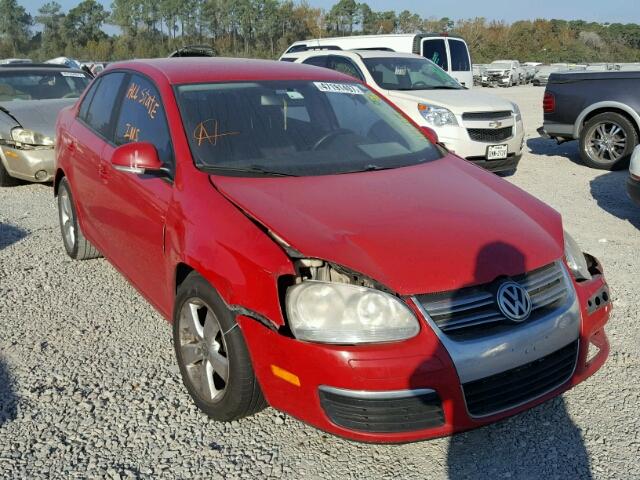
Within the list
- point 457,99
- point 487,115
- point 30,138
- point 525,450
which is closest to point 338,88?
point 525,450

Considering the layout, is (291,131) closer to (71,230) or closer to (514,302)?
(514,302)

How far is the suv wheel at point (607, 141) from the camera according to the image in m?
9.20

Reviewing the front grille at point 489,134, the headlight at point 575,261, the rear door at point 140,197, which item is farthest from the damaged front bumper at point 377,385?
the front grille at point 489,134

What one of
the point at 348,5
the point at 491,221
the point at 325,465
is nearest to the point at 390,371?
the point at 325,465

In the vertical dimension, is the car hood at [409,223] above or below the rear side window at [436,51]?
below

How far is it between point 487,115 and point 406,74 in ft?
5.87

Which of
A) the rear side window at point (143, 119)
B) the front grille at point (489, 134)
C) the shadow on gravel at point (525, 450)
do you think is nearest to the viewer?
the shadow on gravel at point (525, 450)

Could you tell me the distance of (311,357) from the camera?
95.1 inches

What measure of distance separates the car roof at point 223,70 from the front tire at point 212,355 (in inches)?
53.3

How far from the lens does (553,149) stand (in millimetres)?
11758

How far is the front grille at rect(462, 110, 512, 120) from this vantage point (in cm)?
850

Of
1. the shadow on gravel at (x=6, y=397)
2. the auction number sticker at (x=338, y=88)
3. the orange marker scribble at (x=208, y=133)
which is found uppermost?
the auction number sticker at (x=338, y=88)

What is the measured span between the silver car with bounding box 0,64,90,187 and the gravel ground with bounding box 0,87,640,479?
3.25 meters

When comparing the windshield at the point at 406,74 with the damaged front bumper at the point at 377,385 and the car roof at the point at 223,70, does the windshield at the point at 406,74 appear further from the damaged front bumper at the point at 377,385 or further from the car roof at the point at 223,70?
the damaged front bumper at the point at 377,385
